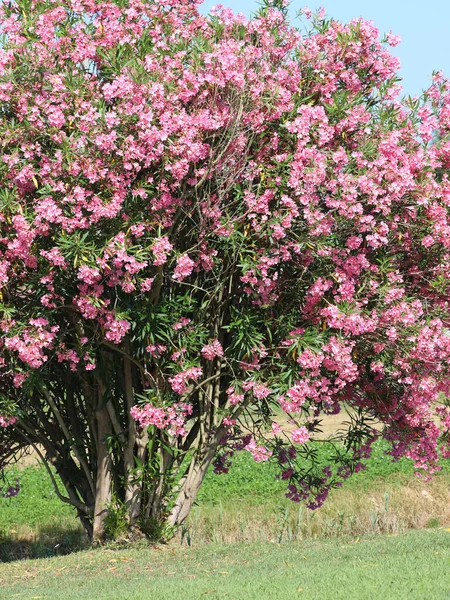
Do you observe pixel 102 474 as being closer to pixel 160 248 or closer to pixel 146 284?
pixel 146 284

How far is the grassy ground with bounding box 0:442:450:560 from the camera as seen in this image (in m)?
12.6

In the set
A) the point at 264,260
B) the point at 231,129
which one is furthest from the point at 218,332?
the point at 231,129

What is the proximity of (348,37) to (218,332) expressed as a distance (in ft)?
11.8

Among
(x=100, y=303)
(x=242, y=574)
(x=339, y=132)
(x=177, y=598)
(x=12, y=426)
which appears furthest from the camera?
(x=12, y=426)

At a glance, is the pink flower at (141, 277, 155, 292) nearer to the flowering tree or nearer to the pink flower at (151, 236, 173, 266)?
the flowering tree

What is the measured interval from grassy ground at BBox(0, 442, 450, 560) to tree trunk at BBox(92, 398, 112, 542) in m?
0.94

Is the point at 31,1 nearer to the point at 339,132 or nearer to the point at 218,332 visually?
the point at 339,132

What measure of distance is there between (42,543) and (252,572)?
20.9 ft

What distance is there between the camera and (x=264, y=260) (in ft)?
29.6

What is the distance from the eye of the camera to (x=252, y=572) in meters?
8.35

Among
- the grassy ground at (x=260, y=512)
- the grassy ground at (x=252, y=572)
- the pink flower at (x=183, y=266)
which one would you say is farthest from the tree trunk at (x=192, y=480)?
the pink flower at (x=183, y=266)

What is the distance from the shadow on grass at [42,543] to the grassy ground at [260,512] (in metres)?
0.02

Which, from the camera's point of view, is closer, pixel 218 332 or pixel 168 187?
pixel 168 187

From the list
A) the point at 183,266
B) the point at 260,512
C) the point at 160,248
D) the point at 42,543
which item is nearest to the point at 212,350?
the point at 183,266
